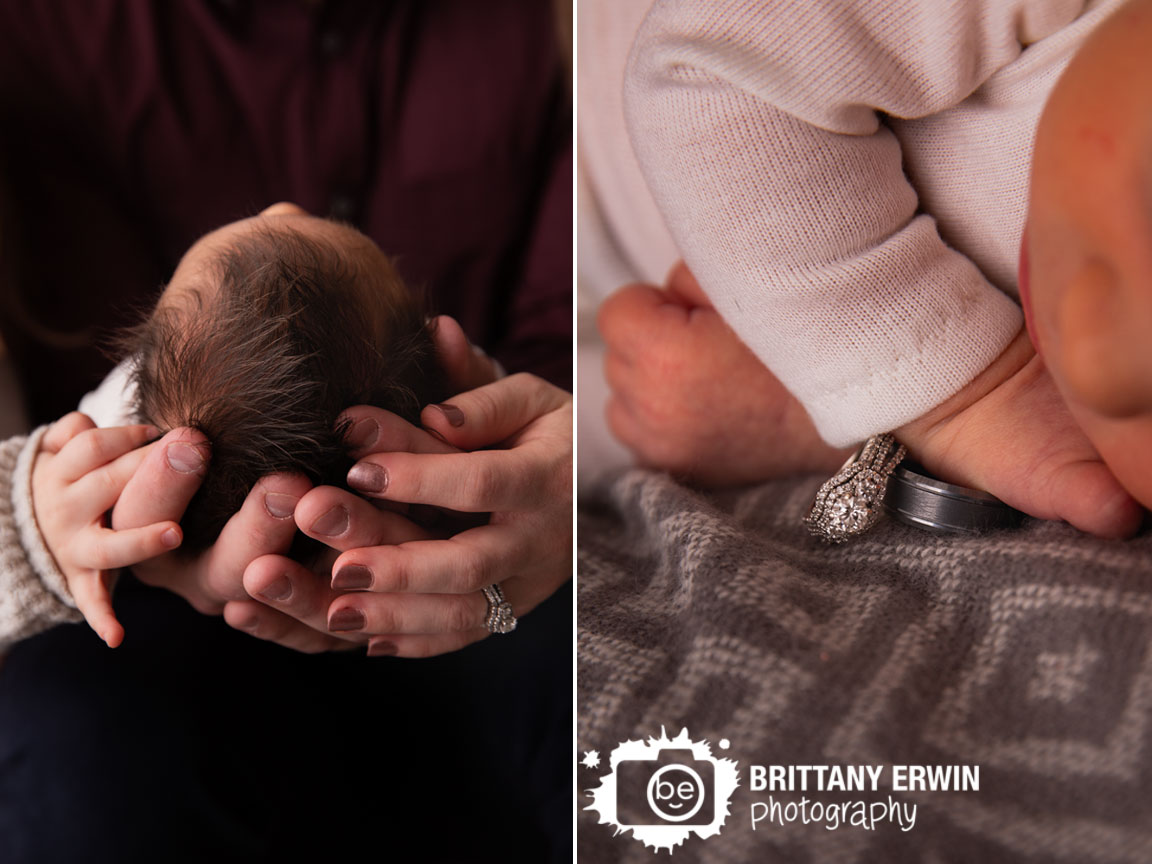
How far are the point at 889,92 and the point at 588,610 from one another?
8.8 inches

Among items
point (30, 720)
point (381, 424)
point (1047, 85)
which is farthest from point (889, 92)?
point (30, 720)

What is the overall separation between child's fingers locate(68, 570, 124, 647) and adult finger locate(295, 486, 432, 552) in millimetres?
87

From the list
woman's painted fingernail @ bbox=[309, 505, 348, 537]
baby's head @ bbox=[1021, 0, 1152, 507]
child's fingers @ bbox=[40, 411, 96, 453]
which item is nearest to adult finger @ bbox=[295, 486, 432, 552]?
woman's painted fingernail @ bbox=[309, 505, 348, 537]

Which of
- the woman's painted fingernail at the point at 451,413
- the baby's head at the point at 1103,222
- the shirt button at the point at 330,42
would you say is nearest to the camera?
the baby's head at the point at 1103,222

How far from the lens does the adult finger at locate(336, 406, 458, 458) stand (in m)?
0.29

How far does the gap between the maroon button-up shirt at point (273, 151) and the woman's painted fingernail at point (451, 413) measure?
0.08 meters

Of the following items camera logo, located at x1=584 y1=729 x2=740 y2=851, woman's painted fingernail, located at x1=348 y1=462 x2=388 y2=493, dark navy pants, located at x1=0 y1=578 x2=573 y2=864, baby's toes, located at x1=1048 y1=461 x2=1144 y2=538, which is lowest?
dark navy pants, located at x1=0 y1=578 x2=573 y2=864

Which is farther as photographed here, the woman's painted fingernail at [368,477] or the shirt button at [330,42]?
the shirt button at [330,42]

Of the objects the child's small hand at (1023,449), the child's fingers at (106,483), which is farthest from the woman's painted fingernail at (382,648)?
the child's small hand at (1023,449)

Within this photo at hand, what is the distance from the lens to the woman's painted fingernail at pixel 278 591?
288mm

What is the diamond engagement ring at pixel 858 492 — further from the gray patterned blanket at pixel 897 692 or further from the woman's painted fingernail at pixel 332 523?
the woman's painted fingernail at pixel 332 523

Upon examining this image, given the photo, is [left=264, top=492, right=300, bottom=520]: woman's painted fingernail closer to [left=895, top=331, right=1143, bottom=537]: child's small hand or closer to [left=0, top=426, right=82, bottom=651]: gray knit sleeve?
[left=0, top=426, right=82, bottom=651]: gray knit sleeve

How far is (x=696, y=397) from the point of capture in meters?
0.38

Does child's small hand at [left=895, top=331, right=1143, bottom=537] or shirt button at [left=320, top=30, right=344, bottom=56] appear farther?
shirt button at [left=320, top=30, right=344, bottom=56]
